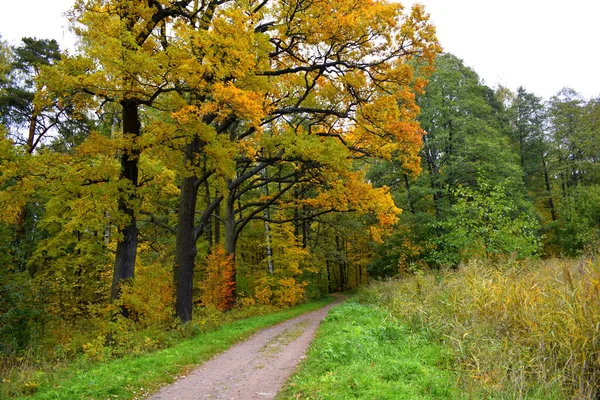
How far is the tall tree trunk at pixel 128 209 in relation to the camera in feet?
31.7

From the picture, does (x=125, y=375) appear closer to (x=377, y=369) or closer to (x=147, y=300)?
(x=377, y=369)

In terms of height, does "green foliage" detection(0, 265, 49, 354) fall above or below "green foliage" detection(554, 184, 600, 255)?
below

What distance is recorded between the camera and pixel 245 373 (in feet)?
20.6

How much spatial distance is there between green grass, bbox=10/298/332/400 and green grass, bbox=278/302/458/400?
233 cm

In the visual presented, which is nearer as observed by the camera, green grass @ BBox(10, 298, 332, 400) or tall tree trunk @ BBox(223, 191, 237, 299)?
green grass @ BBox(10, 298, 332, 400)

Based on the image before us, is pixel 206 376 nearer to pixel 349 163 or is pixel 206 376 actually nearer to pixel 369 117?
pixel 349 163

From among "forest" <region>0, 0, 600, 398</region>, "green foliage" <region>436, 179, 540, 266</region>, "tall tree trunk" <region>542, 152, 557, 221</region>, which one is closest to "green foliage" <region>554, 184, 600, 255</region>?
"tall tree trunk" <region>542, 152, 557, 221</region>

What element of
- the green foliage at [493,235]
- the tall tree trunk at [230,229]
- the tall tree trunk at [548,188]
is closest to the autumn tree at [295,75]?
the green foliage at [493,235]

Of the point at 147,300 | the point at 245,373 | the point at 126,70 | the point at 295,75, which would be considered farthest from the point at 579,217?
the point at 126,70

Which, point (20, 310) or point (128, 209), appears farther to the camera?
point (128, 209)

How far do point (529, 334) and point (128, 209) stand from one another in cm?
956

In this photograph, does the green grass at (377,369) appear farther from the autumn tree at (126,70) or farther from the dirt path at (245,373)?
the autumn tree at (126,70)

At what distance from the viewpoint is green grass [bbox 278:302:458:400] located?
4.16 metres

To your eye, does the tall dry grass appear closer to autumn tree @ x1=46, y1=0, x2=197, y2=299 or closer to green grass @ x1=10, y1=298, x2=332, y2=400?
green grass @ x1=10, y1=298, x2=332, y2=400
